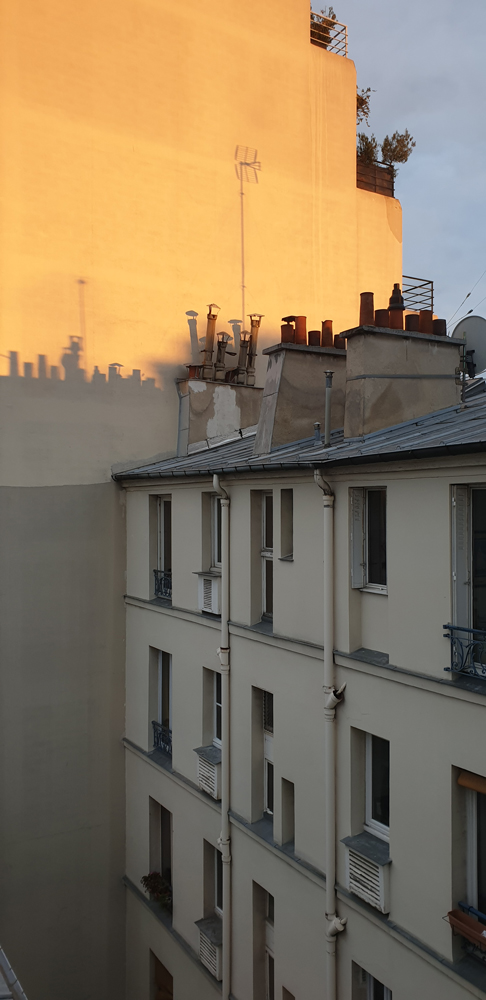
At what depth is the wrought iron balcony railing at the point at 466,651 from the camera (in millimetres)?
7379

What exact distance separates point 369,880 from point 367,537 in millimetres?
4094

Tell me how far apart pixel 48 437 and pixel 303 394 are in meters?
5.83

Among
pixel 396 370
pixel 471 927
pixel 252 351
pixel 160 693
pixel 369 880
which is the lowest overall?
pixel 369 880

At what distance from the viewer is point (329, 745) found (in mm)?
9250

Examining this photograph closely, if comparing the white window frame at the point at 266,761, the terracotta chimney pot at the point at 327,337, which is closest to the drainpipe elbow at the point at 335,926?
the white window frame at the point at 266,761

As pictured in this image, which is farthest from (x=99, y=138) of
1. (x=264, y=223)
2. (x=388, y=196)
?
(x=388, y=196)

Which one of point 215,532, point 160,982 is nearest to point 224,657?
point 215,532

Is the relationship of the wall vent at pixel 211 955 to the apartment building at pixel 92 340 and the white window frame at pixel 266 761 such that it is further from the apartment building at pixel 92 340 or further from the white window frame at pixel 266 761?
the apartment building at pixel 92 340

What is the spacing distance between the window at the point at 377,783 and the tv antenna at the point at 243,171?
11928 millimetres

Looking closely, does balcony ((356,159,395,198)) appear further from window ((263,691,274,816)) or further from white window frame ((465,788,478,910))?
white window frame ((465,788,478,910))

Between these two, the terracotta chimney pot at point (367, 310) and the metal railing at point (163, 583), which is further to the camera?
the metal railing at point (163, 583)

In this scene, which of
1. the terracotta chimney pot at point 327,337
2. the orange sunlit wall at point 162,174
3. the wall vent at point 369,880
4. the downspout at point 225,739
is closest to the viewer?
the wall vent at point 369,880

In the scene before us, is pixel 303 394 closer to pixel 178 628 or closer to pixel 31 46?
pixel 178 628

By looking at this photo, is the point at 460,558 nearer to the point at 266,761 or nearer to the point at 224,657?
the point at 224,657
